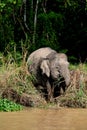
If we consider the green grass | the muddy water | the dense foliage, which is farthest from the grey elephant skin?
the dense foliage

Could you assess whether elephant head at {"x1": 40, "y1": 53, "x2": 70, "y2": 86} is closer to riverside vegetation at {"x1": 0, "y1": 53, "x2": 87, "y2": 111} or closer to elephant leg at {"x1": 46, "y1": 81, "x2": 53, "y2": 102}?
elephant leg at {"x1": 46, "y1": 81, "x2": 53, "y2": 102}

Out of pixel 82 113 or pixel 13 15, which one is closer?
pixel 82 113

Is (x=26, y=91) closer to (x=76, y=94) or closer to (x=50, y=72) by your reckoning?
(x=50, y=72)

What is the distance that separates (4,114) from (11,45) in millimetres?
9762

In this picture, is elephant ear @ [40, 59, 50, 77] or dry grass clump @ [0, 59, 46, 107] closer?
dry grass clump @ [0, 59, 46, 107]

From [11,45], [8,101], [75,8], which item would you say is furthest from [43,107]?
[75,8]

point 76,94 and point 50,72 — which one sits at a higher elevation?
point 50,72

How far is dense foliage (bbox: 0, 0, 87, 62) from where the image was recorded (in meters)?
26.4

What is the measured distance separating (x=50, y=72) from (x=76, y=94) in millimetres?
1041

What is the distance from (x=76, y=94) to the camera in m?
17.7

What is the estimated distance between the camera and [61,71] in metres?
18.0

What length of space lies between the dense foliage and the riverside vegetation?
7245 millimetres

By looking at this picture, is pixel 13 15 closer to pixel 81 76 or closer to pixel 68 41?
pixel 68 41

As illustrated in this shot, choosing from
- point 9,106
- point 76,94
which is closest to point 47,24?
point 76,94
